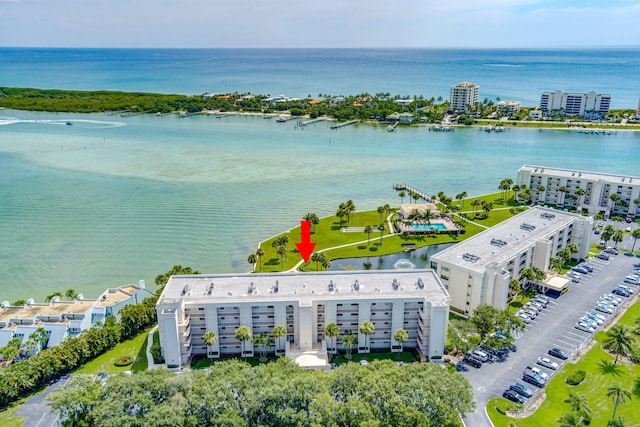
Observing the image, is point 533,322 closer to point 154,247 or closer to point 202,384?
point 202,384

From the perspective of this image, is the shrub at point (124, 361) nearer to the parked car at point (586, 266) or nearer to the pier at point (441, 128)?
the parked car at point (586, 266)

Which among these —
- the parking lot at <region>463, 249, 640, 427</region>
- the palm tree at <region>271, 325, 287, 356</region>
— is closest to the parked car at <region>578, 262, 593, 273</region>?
the parking lot at <region>463, 249, 640, 427</region>

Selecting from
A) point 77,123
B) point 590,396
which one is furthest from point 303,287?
point 77,123

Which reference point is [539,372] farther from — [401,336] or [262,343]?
[262,343]

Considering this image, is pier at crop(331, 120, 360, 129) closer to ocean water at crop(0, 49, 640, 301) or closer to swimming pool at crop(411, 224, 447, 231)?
ocean water at crop(0, 49, 640, 301)

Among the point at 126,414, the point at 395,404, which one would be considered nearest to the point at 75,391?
the point at 126,414
